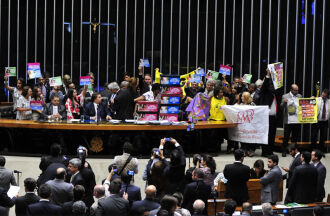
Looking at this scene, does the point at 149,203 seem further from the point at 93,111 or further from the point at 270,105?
the point at 270,105

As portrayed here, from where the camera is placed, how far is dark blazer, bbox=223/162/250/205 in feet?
35.0

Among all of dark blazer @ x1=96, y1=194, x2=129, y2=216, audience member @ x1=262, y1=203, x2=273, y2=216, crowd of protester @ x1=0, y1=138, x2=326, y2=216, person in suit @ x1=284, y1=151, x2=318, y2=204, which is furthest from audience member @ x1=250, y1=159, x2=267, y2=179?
dark blazer @ x1=96, y1=194, x2=129, y2=216

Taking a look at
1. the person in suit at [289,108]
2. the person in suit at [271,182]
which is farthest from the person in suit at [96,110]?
the person in suit at [271,182]

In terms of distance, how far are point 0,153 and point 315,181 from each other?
7.68 meters

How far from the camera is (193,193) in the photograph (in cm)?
1002

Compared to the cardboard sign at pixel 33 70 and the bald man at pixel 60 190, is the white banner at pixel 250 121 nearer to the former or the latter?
the cardboard sign at pixel 33 70

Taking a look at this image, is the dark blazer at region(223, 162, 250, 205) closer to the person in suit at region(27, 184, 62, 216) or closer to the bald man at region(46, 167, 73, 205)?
the bald man at region(46, 167, 73, 205)

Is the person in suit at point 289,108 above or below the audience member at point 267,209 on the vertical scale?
above

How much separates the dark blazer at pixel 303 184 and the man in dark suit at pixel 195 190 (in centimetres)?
194

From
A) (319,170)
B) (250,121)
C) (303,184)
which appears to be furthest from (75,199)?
(250,121)

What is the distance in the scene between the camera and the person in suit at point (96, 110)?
15516 millimetres

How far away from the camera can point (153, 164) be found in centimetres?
1066

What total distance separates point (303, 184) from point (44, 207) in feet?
15.1

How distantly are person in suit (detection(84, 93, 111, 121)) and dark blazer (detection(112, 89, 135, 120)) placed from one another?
9.8 inches
